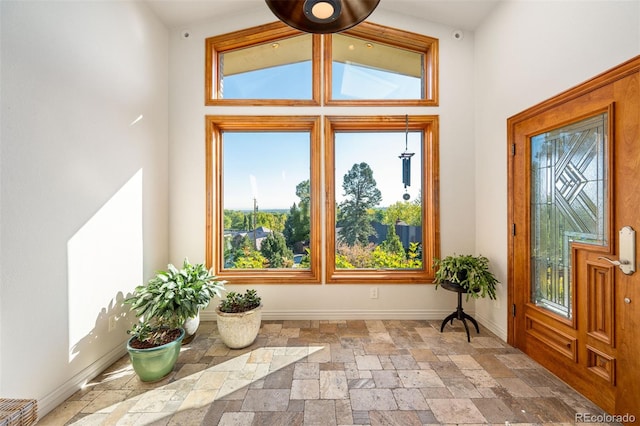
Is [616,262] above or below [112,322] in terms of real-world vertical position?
above

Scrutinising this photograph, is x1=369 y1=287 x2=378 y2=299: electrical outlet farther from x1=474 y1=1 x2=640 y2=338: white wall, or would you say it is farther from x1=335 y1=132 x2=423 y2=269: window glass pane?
x1=474 y1=1 x2=640 y2=338: white wall

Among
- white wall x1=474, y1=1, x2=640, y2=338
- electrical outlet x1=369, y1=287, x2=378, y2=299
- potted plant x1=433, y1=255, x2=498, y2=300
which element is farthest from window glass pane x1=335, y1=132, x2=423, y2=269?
white wall x1=474, y1=1, x2=640, y2=338

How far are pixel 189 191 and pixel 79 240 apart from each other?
1327mm

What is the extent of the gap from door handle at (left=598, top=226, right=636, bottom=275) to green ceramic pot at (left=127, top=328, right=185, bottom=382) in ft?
10.2

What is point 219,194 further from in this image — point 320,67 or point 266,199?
point 320,67

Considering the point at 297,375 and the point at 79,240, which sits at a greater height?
the point at 79,240

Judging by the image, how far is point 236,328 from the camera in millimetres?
2613

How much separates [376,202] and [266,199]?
136 cm

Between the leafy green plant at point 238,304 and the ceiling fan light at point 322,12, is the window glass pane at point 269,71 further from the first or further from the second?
the leafy green plant at point 238,304

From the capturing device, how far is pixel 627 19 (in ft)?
5.50

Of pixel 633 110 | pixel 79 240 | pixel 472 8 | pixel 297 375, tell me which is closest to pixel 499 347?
pixel 297 375

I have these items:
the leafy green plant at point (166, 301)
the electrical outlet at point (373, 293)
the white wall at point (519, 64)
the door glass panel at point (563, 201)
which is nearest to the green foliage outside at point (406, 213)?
the white wall at point (519, 64)

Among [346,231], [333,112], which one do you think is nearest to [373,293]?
[346,231]

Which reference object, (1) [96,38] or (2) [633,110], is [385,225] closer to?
(2) [633,110]
